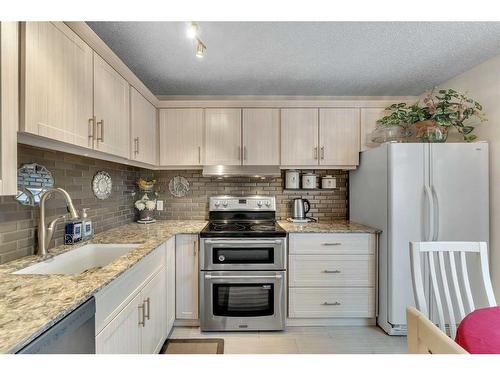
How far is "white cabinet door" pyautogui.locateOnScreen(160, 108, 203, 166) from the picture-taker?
2.70 m

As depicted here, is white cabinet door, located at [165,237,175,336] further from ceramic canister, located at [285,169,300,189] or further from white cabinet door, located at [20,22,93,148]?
ceramic canister, located at [285,169,300,189]

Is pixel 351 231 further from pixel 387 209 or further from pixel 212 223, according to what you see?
pixel 212 223

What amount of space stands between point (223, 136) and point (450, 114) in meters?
2.06

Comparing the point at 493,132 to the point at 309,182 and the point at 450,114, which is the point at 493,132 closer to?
the point at 450,114

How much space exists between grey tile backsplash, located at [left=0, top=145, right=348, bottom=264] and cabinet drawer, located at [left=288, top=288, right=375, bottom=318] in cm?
88

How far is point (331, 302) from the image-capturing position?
2357 millimetres

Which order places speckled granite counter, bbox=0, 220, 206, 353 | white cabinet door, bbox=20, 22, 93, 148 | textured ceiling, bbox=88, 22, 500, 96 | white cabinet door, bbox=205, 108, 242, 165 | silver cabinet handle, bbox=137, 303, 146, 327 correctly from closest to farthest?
speckled granite counter, bbox=0, 220, 206, 353 → white cabinet door, bbox=20, 22, 93, 148 → silver cabinet handle, bbox=137, 303, 146, 327 → textured ceiling, bbox=88, 22, 500, 96 → white cabinet door, bbox=205, 108, 242, 165

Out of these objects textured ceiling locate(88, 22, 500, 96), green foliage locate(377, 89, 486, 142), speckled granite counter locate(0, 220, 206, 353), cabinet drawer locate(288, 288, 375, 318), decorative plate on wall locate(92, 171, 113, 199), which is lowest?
cabinet drawer locate(288, 288, 375, 318)

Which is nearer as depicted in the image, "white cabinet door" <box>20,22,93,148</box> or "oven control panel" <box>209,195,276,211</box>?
"white cabinet door" <box>20,22,93,148</box>

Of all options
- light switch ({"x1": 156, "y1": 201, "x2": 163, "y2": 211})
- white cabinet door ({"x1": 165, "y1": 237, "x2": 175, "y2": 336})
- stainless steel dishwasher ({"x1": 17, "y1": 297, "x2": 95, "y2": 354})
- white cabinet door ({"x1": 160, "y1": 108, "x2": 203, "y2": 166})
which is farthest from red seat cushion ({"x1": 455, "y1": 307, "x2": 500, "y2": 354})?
light switch ({"x1": 156, "y1": 201, "x2": 163, "y2": 211})

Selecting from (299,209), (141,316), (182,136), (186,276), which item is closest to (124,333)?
(141,316)

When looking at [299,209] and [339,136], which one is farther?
[299,209]
